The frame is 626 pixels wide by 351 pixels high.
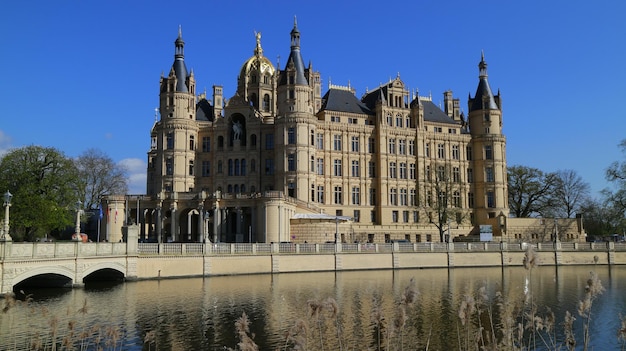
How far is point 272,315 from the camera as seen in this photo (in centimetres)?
2605

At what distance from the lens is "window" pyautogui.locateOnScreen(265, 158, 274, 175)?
72.2 m

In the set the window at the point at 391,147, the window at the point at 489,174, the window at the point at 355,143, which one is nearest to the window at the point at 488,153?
the window at the point at 489,174

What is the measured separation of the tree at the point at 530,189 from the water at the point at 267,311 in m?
45.2

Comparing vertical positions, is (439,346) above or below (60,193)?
below

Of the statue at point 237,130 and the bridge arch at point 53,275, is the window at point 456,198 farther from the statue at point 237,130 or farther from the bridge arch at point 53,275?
the bridge arch at point 53,275

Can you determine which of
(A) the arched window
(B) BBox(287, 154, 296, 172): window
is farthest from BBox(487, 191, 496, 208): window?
(A) the arched window

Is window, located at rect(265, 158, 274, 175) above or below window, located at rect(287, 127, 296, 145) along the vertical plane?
below

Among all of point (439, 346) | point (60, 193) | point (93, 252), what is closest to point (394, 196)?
point (60, 193)

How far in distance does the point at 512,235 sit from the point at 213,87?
46.8 meters

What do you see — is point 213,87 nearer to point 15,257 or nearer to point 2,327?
point 15,257

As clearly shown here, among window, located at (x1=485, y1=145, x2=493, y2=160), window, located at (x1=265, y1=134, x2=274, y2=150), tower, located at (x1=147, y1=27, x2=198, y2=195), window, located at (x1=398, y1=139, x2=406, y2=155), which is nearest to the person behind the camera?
tower, located at (x1=147, y1=27, x2=198, y2=195)

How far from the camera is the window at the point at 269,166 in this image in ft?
237

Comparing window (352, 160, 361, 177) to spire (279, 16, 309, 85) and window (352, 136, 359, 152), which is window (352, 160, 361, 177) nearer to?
window (352, 136, 359, 152)

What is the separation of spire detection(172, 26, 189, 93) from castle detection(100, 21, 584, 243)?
15cm
